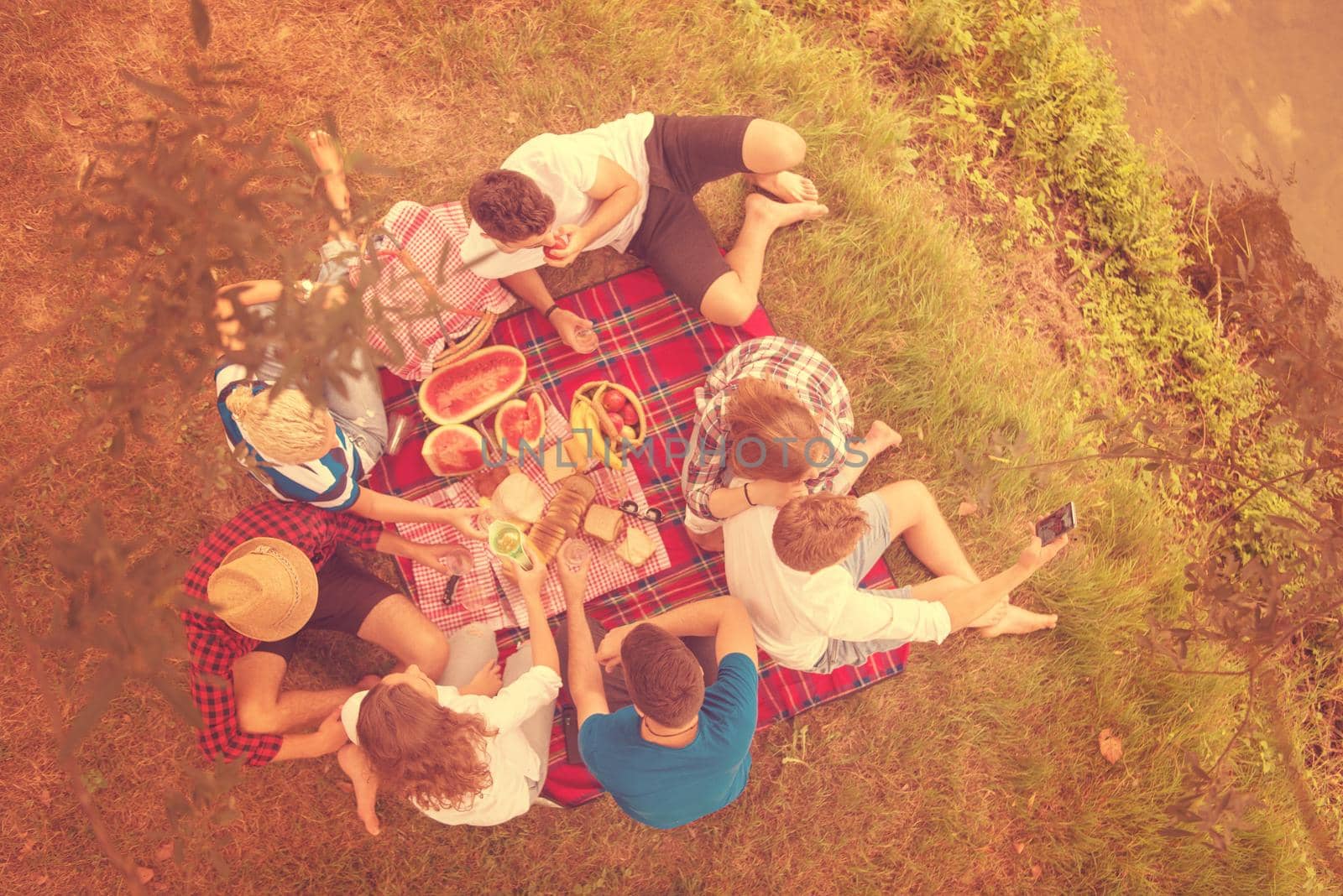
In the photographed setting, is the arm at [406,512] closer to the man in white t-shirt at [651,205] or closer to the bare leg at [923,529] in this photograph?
the man in white t-shirt at [651,205]

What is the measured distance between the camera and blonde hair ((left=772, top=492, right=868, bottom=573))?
3.11 metres

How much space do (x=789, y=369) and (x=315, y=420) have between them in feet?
6.79

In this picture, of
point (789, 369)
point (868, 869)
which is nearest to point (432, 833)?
point (868, 869)

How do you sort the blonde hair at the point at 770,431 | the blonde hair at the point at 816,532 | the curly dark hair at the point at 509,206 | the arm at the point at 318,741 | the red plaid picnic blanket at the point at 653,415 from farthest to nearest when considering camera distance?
1. the red plaid picnic blanket at the point at 653,415
2. the arm at the point at 318,741
3. the curly dark hair at the point at 509,206
4. the blonde hair at the point at 770,431
5. the blonde hair at the point at 816,532

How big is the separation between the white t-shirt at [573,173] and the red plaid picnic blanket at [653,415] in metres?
0.39

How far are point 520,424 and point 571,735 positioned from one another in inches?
64.8

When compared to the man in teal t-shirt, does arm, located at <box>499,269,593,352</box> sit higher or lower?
higher

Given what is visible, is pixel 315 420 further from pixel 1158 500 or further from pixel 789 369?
pixel 1158 500

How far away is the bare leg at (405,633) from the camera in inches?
153

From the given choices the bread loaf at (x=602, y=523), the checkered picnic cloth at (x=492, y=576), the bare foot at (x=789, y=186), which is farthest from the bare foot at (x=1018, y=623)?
the bare foot at (x=789, y=186)

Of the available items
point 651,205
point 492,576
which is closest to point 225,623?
point 492,576

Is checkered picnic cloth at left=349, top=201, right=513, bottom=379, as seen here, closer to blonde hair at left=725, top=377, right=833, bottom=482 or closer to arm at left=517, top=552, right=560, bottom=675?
arm at left=517, top=552, right=560, bottom=675

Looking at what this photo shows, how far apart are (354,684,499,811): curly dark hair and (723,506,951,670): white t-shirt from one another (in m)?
1.35

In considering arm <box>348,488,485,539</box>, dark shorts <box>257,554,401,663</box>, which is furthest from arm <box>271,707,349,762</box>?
arm <box>348,488,485,539</box>
